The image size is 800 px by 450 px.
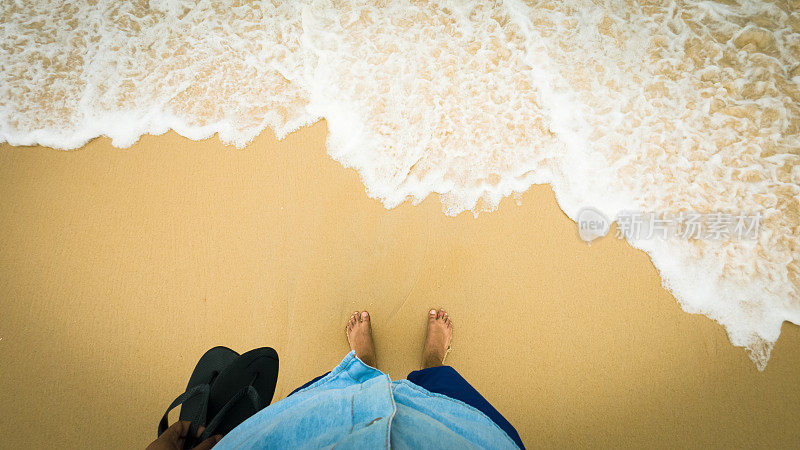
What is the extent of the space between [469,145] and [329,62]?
0.91m

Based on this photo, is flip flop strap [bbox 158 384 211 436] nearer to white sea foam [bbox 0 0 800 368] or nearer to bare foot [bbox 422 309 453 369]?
bare foot [bbox 422 309 453 369]

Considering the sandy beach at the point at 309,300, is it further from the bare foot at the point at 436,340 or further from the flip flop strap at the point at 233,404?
the flip flop strap at the point at 233,404

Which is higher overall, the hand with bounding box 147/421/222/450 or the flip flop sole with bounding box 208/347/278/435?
the hand with bounding box 147/421/222/450

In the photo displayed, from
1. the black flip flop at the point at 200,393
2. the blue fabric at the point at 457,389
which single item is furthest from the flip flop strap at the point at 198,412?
the blue fabric at the point at 457,389

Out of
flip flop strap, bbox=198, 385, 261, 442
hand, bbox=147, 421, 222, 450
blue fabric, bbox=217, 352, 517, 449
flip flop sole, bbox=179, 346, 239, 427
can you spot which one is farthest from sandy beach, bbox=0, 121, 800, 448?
blue fabric, bbox=217, 352, 517, 449

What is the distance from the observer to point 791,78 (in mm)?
2137

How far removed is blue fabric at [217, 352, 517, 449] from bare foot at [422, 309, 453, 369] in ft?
2.55

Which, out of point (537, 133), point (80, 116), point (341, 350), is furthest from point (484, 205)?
point (80, 116)

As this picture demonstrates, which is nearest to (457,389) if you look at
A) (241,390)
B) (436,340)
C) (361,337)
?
(436,340)

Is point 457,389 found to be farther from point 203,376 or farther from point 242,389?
point 203,376

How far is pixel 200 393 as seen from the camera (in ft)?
4.57

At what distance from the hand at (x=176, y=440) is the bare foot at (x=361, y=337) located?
742mm

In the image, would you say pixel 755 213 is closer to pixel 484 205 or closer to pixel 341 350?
pixel 484 205

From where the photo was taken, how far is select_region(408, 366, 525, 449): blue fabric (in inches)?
49.2
